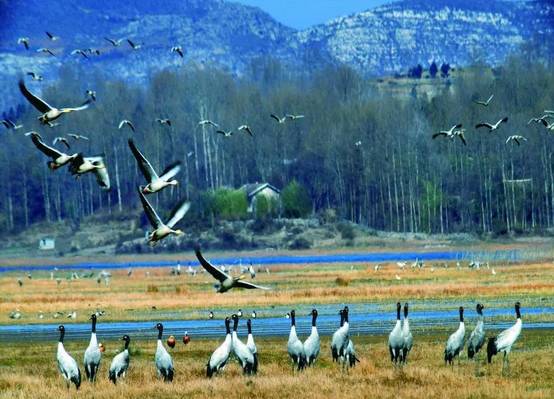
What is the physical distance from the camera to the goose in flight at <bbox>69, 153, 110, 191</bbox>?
24.5m

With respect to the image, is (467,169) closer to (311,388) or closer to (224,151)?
(224,151)

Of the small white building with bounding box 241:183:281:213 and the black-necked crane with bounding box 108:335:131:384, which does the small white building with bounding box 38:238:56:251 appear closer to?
the small white building with bounding box 241:183:281:213

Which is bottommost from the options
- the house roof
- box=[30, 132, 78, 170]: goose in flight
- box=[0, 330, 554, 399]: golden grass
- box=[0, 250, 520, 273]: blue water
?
box=[0, 250, 520, 273]: blue water

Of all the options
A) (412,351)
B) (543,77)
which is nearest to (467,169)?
(543,77)

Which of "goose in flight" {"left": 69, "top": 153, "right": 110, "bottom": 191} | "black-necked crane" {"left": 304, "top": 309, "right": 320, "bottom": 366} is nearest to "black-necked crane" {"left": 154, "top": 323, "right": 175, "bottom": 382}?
"black-necked crane" {"left": 304, "top": 309, "right": 320, "bottom": 366}

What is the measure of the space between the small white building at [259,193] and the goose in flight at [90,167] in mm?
81150

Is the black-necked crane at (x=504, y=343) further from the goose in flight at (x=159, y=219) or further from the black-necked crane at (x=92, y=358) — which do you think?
the black-necked crane at (x=92, y=358)

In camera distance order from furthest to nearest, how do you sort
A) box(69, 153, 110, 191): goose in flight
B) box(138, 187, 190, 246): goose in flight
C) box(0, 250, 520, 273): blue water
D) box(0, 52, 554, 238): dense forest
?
1. box(0, 52, 554, 238): dense forest
2. box(0, 250, 520, 273): blue water
3. box(69, 153, 110, 191): goose in flight
4. box(138, 187, 190, 246): goose in flight

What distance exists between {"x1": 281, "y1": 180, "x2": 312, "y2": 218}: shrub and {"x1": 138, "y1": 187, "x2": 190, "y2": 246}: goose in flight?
8077cm

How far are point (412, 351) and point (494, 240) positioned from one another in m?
65.5

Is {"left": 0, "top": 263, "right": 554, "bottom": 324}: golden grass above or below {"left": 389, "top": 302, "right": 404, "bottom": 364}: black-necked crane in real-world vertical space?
below

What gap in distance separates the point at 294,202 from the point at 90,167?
80293mm

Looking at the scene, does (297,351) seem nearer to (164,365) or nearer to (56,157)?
(164,365)

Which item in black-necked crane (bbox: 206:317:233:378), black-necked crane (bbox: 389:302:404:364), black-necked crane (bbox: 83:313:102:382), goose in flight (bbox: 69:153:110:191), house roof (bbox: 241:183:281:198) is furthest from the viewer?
house roof (bbox: 241:183:281:198)
